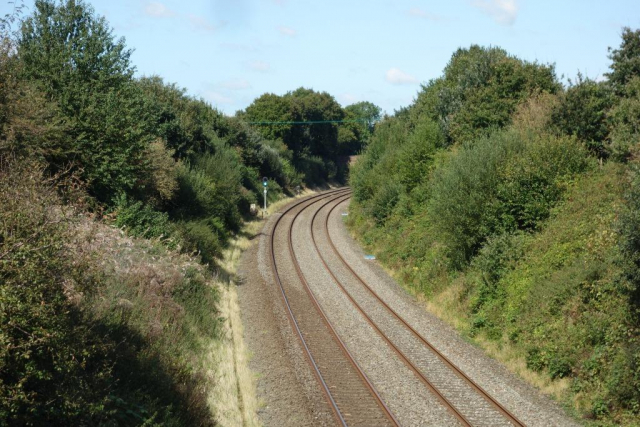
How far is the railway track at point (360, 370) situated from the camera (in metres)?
12.4

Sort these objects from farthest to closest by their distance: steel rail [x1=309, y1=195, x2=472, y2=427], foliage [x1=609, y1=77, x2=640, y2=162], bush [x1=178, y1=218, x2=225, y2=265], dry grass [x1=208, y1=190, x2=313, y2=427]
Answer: bush [x1=178, y1=218, x2=225, y2=265] → foliage [x1=609, y1=77, x2=640, y2=162] → steel rail [x1=309, y1=195, x2=472, y2=427] → dry grass [x1=208, y1=190, x2=313, y2=427]

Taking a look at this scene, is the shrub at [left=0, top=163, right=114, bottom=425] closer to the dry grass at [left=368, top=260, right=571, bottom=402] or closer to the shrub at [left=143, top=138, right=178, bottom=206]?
the dry grass at [left=368, top=260, right=571, bottom=402]

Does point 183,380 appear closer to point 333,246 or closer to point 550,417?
point 550,417

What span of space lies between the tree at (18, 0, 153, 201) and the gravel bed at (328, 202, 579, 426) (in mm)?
10604

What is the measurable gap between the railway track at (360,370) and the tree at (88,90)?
26.2 ft

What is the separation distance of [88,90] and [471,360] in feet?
54.2

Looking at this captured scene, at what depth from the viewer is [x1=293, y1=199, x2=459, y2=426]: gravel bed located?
1240 cm

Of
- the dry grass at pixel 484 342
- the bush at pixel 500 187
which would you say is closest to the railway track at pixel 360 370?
the dry grass at pixel 484 342

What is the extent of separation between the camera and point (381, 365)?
15.2 m

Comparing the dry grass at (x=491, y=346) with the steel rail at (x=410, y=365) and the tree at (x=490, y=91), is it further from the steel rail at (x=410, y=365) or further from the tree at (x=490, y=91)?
the tree at (x=490, y=91)

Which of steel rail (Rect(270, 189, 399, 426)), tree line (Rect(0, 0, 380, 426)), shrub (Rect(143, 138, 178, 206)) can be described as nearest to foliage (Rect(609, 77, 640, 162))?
steel rail (Rect(270, 189, 399, 426))

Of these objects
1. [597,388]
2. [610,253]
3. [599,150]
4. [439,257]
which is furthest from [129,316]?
[599,150]

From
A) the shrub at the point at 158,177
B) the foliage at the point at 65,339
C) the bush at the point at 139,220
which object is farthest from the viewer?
the shrub at the point at 158,177

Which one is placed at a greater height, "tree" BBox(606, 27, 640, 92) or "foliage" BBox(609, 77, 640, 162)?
"tree" BBox(606, 27, 640, 92)
